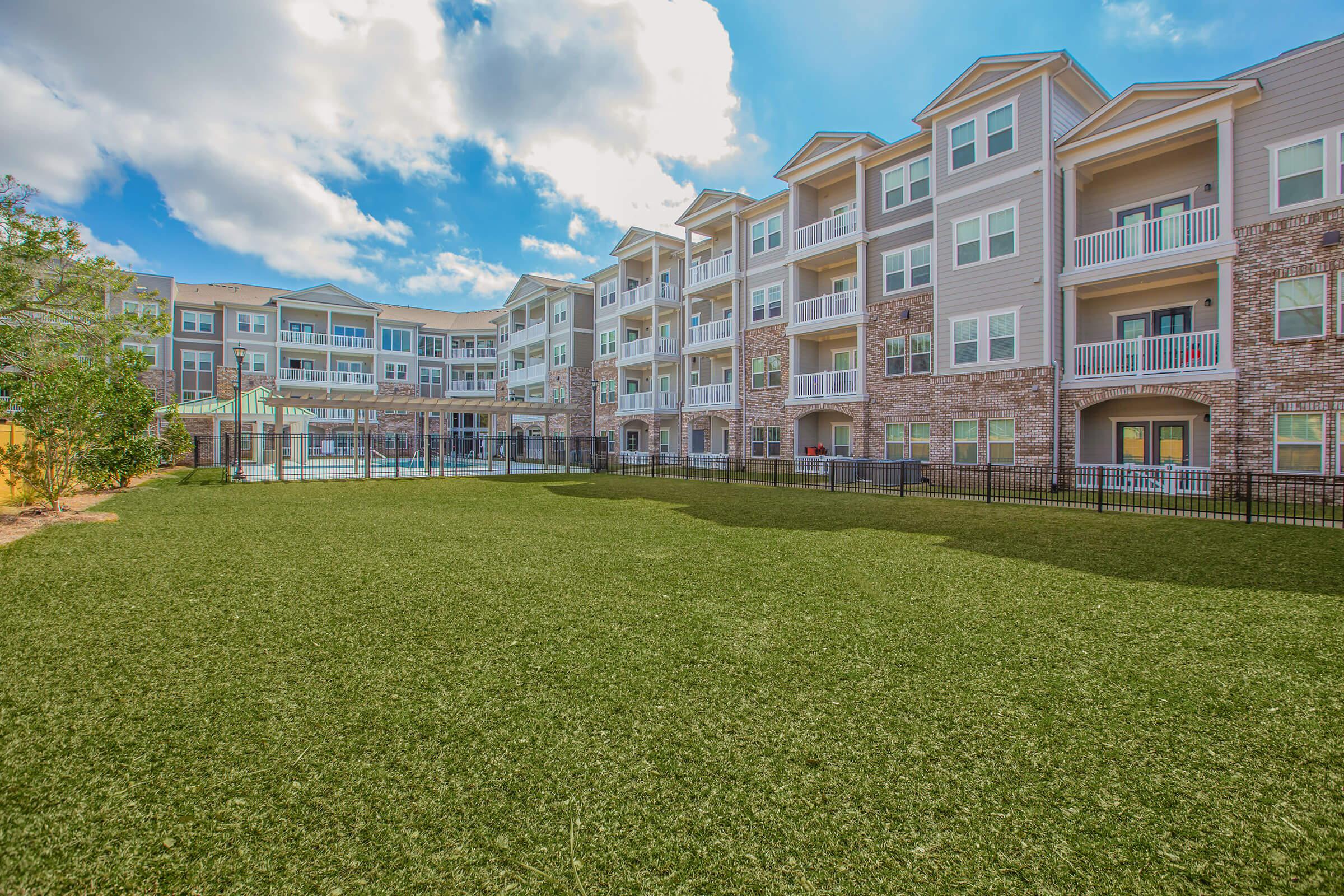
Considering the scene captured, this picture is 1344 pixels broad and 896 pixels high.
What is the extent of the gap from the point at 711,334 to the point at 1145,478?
18.1 m

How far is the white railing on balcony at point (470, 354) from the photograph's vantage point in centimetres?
4944

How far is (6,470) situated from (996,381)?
24.3m

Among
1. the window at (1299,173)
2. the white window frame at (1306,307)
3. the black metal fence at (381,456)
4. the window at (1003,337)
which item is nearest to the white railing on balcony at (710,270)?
the black metal fence at (381,456)

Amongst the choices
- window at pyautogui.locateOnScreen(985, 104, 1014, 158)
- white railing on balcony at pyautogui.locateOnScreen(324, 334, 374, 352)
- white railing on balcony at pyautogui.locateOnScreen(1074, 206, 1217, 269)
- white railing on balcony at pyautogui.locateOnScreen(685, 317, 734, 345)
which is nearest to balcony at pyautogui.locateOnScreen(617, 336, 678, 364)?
white railing on balcony at pyautogui.locateOnScreen(685, 317, 734, 345)

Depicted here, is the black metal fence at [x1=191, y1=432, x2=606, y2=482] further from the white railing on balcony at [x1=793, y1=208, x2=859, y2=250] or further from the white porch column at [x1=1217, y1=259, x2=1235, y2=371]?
the white porch column at [x1=1217, y1=259, x2=1235, y2=371]

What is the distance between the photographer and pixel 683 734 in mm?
3115

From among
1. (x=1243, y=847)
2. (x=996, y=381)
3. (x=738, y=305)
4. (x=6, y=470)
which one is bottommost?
(x=1243, y=847)

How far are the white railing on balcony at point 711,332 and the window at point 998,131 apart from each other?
1196cm

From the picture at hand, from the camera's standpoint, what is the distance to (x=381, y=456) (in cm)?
3562

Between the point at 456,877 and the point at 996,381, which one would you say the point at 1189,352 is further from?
the point at 456,877

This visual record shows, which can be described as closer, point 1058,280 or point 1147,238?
point 1147,238

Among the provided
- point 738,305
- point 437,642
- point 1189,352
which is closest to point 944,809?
point 437,642

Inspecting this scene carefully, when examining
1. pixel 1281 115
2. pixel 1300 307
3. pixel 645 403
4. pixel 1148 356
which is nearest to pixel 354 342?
pixel 645 403

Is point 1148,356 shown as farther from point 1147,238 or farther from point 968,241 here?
point 968,241
